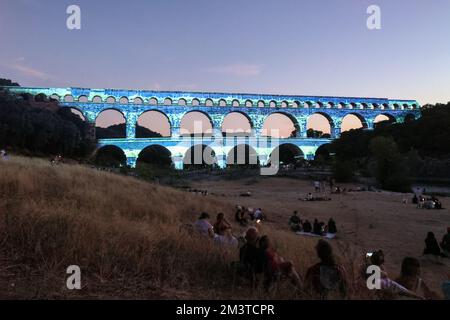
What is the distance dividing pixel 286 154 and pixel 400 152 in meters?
32.0

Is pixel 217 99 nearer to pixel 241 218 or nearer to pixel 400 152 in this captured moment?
pixel 400 152

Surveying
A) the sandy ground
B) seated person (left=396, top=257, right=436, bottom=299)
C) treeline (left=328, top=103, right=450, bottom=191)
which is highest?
treeline (left=328, top=103, right=450, bottom=191)

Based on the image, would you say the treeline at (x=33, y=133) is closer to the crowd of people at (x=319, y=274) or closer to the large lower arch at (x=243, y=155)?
the crowd of people at (x=319, y=274)

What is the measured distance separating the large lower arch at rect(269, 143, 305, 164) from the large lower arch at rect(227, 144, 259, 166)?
3.25m

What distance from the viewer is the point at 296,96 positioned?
7831 centimetres

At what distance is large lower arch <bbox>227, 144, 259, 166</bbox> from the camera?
74569 mm

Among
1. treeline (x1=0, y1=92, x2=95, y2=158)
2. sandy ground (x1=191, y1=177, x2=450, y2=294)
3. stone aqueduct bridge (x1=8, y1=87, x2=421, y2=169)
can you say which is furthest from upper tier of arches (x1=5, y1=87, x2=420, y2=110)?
sandy ground (x1=191, y1=177, x2=450, y2=294)

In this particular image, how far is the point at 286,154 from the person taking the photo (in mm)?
78875

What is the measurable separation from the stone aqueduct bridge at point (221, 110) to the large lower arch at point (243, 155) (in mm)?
1151

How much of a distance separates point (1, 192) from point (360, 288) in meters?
5.82

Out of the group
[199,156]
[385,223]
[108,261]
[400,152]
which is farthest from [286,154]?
[108,261]

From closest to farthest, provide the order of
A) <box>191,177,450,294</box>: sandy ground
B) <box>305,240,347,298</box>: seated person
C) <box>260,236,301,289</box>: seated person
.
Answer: <box>305,240,347,298</box>: seated person
<box>260,236,301,289</box>: seated person
<box>191,177,450,294</box>: sandy ground

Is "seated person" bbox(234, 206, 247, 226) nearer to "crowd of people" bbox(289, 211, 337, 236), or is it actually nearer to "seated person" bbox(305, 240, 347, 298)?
"crowd of people" bbox(289, 211, 337, 236)

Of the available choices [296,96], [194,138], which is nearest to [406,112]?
[296,96]
